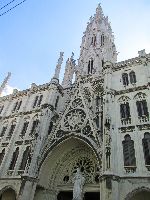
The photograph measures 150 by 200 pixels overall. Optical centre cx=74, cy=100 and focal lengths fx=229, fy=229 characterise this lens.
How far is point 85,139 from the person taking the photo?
21969 mm

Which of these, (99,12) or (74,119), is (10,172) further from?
(99,12)

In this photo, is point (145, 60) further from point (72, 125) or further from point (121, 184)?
point (121, 184)

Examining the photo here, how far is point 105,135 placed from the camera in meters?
20.2

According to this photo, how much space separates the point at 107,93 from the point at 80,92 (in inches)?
172

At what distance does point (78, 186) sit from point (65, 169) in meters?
3.81

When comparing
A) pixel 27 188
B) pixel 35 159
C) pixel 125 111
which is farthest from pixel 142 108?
pixel 27 188

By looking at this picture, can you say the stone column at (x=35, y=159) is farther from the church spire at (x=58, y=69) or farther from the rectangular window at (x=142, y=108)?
the rectangular window at (x=142, y=108)

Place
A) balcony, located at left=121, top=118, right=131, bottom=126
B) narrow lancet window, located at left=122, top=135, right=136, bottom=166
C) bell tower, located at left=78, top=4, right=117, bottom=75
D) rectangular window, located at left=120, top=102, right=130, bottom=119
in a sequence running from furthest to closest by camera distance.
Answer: bell tower, located at left=78, top=4, right=117, bottom=75, rectangular window, located at left=120, top=102, right=130, bottom=119, balcony, located at left=121, top=118, right=131, bottom=126, narrow lancet window, located at left=122, top=135, right=136, bottom=166

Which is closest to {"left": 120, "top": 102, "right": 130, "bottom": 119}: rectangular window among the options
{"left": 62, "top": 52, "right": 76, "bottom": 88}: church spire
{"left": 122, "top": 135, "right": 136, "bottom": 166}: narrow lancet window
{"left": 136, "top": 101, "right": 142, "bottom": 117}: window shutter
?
{"left": 136, "top": 101, "right": 142, "bottom": 117}: window shutter

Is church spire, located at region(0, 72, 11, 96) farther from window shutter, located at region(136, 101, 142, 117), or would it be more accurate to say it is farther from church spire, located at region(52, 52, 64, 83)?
window shutter, located at region(136, 101, 142, 117)

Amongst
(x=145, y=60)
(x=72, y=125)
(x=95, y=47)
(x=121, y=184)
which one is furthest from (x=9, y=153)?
(x=95, y=47)

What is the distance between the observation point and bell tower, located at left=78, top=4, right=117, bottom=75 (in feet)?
109

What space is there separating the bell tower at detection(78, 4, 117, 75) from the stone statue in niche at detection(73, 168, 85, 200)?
13723mm

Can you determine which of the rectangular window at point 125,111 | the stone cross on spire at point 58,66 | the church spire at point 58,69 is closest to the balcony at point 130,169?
the rectangular window at point 125,111
